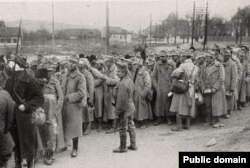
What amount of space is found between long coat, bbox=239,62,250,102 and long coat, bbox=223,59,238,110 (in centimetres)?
112

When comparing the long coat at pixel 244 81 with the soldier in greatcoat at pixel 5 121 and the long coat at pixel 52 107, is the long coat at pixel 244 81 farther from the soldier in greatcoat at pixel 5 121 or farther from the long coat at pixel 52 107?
the soldier in greatcoat at pixel 5 121

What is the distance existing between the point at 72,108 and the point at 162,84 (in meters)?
3.14

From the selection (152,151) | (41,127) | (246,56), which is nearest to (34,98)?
(41,127)

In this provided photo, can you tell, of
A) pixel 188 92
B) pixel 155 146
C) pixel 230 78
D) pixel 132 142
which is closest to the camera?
pixel 132 142

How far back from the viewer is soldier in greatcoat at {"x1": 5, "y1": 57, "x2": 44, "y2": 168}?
18.8 ft

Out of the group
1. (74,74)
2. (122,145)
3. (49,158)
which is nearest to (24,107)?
(49,158)

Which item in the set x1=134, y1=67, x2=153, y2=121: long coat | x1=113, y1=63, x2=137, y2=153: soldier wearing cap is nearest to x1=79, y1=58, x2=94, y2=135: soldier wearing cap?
x1=134, y1=67, x2=153, y2=121: long coat

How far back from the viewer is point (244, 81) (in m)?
11.3

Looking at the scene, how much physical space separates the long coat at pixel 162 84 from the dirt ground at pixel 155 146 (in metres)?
0.42

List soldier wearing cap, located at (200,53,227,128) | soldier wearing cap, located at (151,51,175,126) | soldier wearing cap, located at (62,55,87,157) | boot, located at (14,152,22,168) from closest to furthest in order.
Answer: boot, located at (14,152,22,168), soldier wearing cap, located at (62,55,87,157), soldier wearing cap, located at (200,53,227,128), soldier wearing cap, located at (151,51,175,126)

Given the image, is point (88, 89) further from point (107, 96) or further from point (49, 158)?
point (49, 158)

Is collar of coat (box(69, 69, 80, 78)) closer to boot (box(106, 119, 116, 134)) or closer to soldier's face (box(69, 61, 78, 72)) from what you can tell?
soldier's face (box(69, 61, 78, 72))

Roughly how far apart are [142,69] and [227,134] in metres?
2.49

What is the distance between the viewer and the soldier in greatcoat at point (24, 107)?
573cm
